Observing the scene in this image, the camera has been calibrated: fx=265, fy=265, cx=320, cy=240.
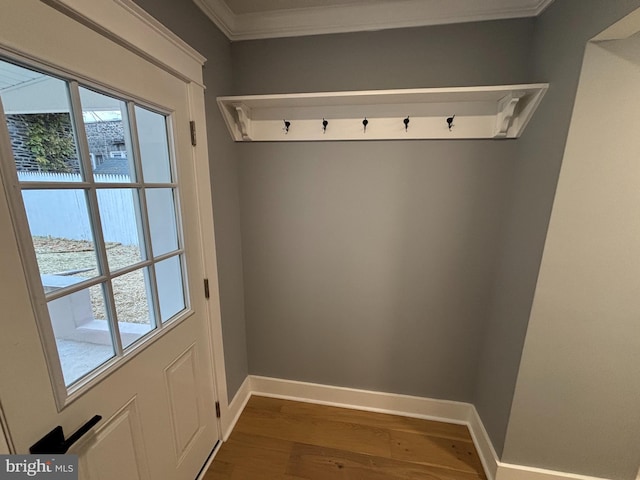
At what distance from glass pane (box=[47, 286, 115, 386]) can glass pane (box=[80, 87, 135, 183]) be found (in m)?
0.38

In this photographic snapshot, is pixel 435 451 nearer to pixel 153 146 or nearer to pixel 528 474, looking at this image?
pixel 528 474

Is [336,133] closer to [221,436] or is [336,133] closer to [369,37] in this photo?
[369,37]

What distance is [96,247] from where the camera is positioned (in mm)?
834

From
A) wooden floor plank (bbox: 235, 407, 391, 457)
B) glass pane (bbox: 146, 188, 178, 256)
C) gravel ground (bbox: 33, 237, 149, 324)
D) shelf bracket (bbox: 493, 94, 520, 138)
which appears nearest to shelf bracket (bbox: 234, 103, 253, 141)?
glass pane (bbox: 146, 188, 178, 256)

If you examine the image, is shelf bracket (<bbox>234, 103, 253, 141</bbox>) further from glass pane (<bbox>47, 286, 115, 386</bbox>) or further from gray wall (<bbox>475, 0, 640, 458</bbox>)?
gray wall (<bbox>475, 0, 640, 458</bbox>)

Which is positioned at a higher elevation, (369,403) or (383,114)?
(383,114)

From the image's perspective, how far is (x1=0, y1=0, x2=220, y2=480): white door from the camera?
25.1 inches

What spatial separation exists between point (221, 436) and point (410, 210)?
5.84ft

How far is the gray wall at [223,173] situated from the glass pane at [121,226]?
1.59ft

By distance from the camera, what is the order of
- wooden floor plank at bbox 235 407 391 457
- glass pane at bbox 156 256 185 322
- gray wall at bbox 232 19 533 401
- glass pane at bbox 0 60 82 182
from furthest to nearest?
wooden floor plank at bbox 235 407 391 457 < gray wall at bbox 232 19 533 401 < glass pane at bbox 156 256 185 322 < glass pane at bbox 0 60 82 182

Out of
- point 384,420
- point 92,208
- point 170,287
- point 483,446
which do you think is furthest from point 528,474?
point 92,208

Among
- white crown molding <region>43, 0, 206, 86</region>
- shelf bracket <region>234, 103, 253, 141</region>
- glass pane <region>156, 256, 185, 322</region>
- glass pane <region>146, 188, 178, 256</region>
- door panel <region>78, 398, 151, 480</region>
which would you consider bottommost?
door panel <region>78, 398, 151, 480</region>

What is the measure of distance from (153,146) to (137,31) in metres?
0.37

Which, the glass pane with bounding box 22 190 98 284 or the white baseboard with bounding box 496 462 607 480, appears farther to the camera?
the white baseboard with bounding box 496 462 607 480
